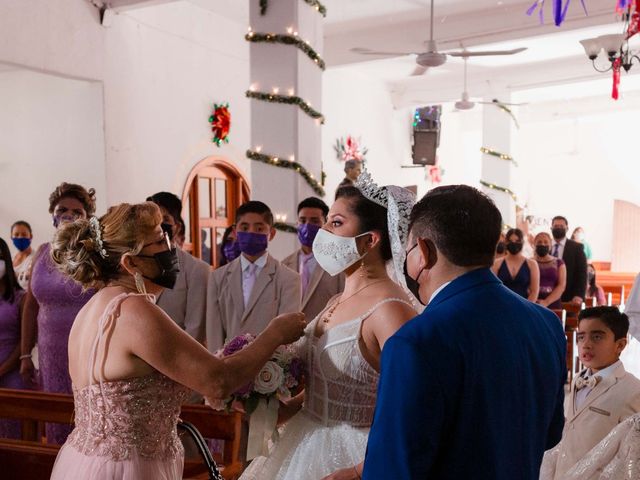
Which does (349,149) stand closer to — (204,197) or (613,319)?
(204,197)

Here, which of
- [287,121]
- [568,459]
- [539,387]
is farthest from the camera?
[287,121]

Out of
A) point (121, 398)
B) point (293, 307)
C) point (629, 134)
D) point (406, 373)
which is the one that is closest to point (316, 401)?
point (121, 398)

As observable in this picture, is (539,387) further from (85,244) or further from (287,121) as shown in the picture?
(287,121)

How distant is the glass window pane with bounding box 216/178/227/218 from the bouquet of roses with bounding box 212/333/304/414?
7.10 m

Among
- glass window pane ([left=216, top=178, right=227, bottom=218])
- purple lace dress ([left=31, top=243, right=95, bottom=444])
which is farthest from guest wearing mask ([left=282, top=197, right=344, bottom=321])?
glass window pane ([left=216, top=178, right=227, bottom=218])

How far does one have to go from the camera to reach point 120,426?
2.14 m

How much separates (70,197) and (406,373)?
3.30 metres

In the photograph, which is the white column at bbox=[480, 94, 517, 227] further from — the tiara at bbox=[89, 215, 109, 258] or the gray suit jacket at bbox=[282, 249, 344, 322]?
the tiara at bbox=[89, 215, 109, 258]

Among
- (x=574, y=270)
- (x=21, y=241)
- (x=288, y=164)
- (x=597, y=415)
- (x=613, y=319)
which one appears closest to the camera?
(x=597, y=415)

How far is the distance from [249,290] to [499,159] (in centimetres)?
931

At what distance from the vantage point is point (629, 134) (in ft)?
62.4

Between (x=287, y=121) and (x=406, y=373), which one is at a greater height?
(x=287, y=121)

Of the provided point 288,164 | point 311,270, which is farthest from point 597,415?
point 288,164

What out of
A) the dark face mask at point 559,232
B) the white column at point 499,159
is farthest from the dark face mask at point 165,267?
the white column at point 499,159
